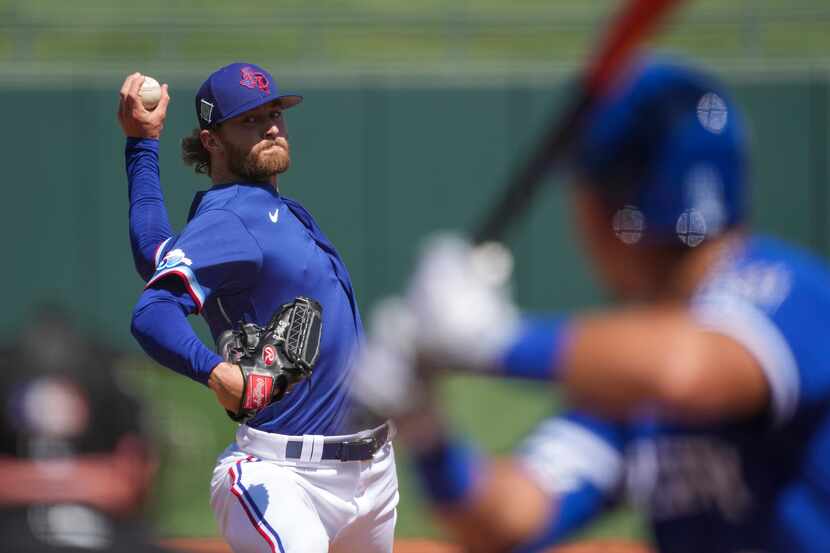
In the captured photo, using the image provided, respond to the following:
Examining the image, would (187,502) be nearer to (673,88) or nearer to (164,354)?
(164,354)

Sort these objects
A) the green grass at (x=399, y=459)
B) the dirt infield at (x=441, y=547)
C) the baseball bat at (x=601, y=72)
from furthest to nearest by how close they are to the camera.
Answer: the green grass at (x=399, y=459) → the dirt infield at (x=441, y=547) → the baseball bat at (x=601, y=72)

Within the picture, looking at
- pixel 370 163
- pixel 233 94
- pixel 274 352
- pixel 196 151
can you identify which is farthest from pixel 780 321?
pixel 370 163

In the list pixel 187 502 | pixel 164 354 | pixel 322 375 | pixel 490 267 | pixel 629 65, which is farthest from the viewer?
pixel 187 502

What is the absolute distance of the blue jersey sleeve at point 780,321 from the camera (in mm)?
1709

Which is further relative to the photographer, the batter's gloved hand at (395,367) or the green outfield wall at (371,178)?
the green outfield wall at (371,178)

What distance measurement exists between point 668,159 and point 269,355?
2214 millimetres

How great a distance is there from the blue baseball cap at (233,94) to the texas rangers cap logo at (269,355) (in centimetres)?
76

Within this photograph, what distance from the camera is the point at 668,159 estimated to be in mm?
1795

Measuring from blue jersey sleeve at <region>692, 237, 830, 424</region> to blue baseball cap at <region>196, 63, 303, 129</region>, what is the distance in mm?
2490

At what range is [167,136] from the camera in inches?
400

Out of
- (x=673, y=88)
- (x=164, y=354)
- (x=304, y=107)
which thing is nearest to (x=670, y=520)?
(x=673, y=88)

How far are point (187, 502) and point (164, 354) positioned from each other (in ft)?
14.0

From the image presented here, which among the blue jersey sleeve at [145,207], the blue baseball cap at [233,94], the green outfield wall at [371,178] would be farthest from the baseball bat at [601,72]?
the green outfield wall at [371,178]

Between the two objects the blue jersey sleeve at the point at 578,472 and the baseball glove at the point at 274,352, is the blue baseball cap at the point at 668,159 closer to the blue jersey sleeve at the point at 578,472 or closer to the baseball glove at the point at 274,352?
the blue jersey sleeve at the point at 578,472
